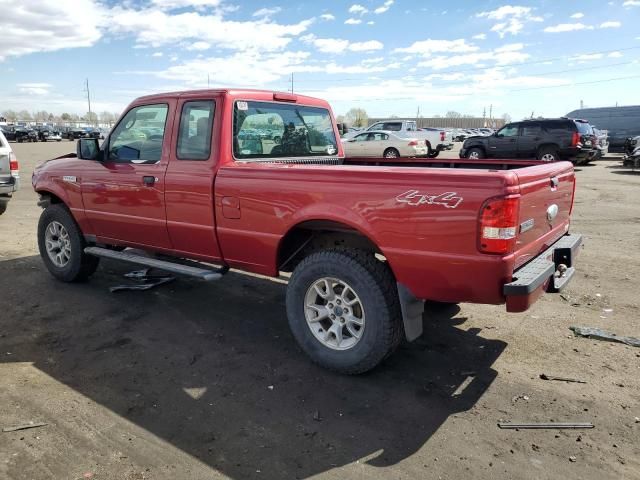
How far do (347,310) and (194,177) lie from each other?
66.6 inches

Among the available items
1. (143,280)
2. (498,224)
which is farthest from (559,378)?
(143,280)

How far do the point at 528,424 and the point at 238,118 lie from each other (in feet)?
10.2

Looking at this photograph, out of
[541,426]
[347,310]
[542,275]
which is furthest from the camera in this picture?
[347,310]

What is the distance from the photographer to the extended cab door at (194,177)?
425 cm

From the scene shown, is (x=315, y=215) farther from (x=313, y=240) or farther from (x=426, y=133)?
(x=426, y=133)

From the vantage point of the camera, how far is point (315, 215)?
363 cm

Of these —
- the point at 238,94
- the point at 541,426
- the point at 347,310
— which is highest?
the point at 238,94

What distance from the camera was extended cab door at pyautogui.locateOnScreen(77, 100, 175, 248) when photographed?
4664 mm

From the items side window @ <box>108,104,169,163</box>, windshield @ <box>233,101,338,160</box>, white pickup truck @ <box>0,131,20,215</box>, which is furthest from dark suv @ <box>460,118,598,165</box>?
side window @ <box>108,104,169,163</box>

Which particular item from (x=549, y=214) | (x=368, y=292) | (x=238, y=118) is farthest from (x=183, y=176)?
(x=549, y=214)

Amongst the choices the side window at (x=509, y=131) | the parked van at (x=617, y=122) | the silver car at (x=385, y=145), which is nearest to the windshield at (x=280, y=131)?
the side window at (x=509, y=131)

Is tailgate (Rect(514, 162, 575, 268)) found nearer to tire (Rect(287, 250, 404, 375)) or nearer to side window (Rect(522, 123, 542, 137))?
tire (Rect(287, 250, 404, 375))

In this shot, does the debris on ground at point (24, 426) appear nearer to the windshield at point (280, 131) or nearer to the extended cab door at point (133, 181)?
the extended cab door at point (133, 181)

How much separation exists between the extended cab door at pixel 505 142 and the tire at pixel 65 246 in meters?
17.2
